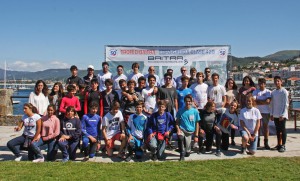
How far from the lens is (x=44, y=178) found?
16.5 ft

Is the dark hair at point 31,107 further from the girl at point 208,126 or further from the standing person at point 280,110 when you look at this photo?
the standing person at point 280,110

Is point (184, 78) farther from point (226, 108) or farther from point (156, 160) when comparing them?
point (156, 160)

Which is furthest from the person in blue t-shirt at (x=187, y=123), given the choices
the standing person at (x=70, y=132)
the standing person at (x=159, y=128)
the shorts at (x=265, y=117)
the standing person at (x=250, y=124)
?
the standing person at (x=70, y=132)

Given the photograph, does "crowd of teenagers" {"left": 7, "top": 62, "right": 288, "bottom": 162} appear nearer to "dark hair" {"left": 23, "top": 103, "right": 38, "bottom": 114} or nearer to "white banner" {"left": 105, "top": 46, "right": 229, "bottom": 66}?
"dark hair" {"left": 23, "top": 103, "right": 38, "bottom": 114}

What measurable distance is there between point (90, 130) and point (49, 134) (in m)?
0.88

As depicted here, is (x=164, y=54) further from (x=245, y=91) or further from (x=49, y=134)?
(x=49, y=134)

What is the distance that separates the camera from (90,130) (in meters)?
6.84

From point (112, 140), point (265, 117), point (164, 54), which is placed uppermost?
point (164, 54)

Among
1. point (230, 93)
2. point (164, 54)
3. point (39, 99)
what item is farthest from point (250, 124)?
point (39, 99)

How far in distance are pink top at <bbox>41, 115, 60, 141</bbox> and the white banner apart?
4.46 m

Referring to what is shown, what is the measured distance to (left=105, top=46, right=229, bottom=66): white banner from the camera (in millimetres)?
10844

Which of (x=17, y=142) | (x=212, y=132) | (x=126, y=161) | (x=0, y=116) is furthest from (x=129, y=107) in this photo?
(x=0, y=116)

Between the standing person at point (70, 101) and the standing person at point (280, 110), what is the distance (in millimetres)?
4693

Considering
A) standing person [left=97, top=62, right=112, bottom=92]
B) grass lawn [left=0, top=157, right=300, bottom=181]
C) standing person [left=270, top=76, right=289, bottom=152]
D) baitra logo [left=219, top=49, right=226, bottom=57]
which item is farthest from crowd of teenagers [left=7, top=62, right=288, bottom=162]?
baitra logo [left=219, top=49, right=226, bottom=57]
